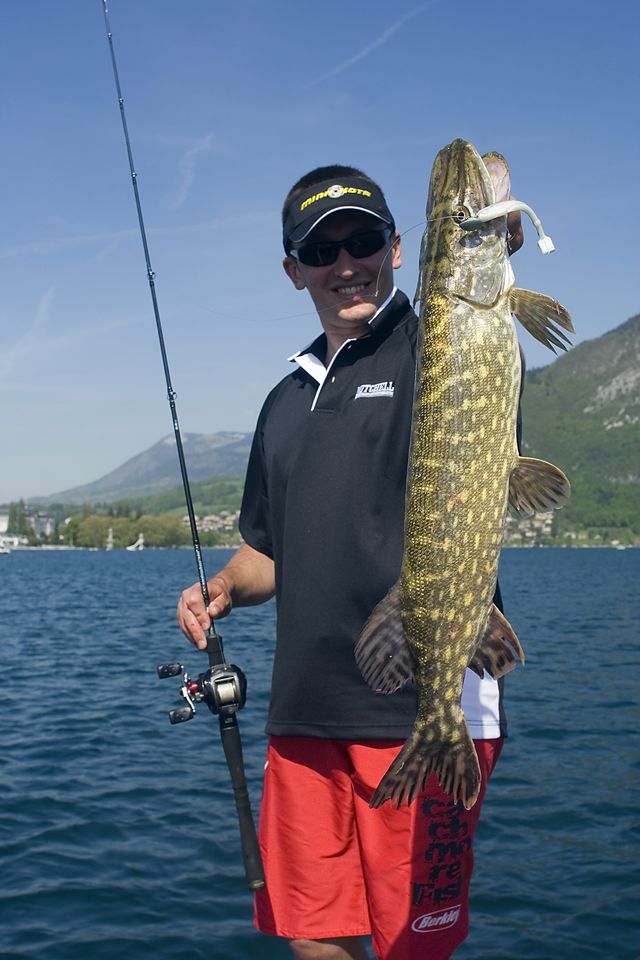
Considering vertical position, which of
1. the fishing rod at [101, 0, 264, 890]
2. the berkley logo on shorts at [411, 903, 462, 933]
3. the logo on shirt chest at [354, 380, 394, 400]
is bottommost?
the berkley logo on shorts at [411, 903, 462, 933]

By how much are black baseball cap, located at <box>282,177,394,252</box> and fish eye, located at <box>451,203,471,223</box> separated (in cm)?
97

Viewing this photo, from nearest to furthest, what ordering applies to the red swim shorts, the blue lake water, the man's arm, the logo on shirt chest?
the red swim shorts → the logo on shirt chest → the man's arm → the blue lake water

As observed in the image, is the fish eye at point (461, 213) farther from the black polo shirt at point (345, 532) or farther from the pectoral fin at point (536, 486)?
the black polo shirt at point (345, 532)

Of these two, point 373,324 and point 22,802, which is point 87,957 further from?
point 373,324

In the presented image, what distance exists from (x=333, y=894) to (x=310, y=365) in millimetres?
2107

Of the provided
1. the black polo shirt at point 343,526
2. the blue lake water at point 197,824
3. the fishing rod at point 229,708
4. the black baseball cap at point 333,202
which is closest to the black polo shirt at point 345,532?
the black polo shirt at point 343,526

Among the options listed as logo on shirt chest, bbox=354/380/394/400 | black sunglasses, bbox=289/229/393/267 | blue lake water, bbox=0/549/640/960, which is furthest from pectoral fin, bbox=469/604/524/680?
blue lake water, bbox=0/549/640/960

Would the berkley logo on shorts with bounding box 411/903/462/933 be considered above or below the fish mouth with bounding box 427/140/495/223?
below

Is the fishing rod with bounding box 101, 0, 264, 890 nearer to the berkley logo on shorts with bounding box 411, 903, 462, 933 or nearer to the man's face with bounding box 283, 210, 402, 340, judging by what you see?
the berkley logo on shorts with bounding box 411, 903, 462, 933

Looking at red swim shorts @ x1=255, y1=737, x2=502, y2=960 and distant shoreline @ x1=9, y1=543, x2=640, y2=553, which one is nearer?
red swim shorts @ x1=255, y1=737, x2=502, y2=960

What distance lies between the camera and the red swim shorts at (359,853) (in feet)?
10.8

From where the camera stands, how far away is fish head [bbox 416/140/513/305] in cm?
265

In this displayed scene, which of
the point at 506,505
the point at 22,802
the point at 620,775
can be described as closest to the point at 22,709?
the point at 22,802

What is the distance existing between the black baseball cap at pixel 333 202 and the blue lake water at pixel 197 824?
17.1 feet
